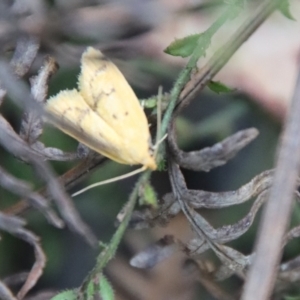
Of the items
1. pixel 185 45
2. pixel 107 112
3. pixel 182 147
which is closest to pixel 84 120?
pixel 107 112

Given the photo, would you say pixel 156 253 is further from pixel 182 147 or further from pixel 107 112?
pixel 182 147

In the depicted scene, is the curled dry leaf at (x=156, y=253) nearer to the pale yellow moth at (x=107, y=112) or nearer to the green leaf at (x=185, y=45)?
the pale yellow moth at (x=107, y=112)

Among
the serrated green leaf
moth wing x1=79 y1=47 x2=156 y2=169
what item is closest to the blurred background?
moth wing x1=79 y1=47 x2=156 y2=169

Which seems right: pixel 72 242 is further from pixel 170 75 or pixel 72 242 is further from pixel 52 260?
pixel 170 75

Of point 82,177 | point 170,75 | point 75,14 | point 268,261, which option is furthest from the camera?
point 170,75

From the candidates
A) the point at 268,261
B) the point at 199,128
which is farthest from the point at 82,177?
Answer: the point at 199,128

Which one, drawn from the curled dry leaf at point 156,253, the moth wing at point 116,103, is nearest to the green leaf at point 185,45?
the moth wing at point 116,103

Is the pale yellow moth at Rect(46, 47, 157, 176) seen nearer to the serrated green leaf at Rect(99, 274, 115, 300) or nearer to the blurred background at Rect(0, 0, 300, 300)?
the serrated green leaf at Rect(99, 274, 115, 300)

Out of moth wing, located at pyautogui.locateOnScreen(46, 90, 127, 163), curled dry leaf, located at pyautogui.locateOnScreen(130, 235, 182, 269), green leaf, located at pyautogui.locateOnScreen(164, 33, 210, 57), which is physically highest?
green leaf, located at pyautogui.locateOnScreen(164, 33, 210, 57)
